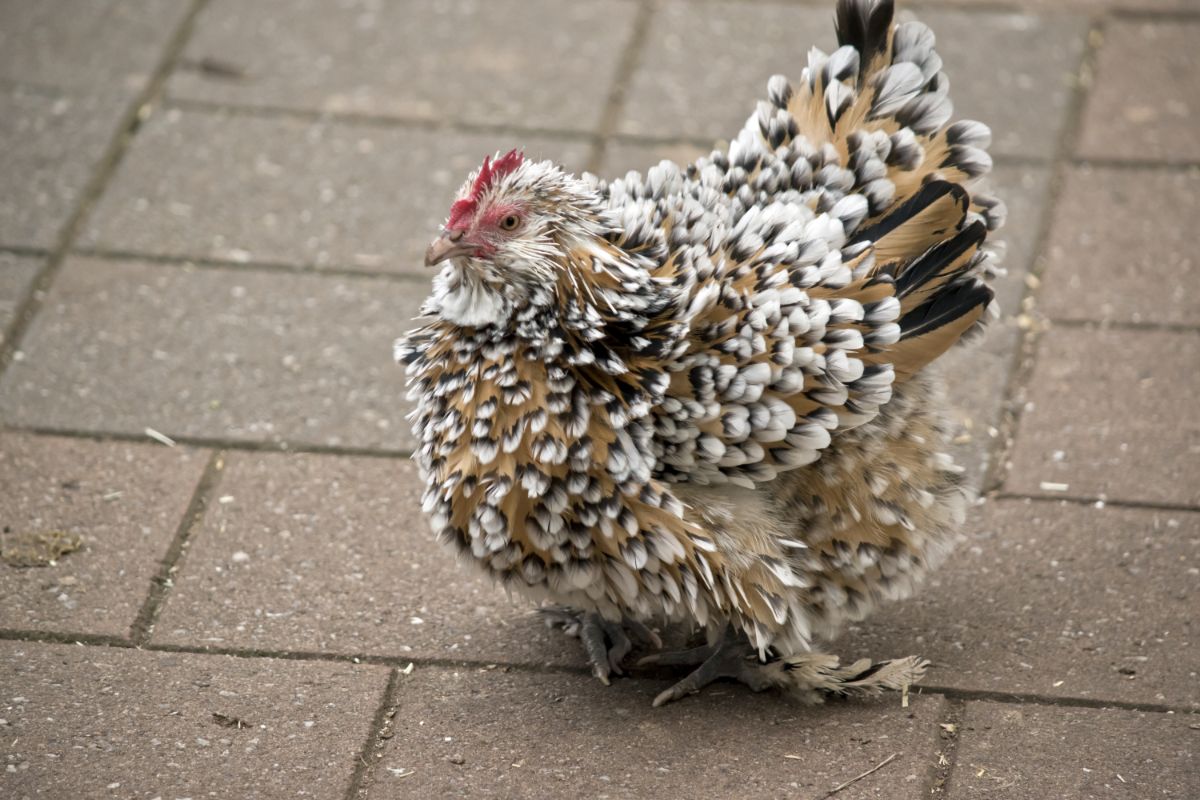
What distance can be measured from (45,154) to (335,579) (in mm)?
2563

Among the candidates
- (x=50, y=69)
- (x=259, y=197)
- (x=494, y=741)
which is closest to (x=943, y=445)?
(x=494, y=741)

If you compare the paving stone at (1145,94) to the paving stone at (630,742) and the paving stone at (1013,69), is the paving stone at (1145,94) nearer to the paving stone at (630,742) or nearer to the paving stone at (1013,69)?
the paving stone at (1013,69)

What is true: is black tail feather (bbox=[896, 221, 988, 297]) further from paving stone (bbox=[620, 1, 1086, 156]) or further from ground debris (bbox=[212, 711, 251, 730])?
paving stone (bbox=[620, 1, 1086, 156])

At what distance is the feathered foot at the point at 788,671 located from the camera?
3607mm

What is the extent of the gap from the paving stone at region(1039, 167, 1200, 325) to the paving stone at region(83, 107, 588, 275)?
70.0 inches

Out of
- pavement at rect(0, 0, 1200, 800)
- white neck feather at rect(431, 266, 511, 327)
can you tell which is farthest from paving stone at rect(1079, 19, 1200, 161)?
white neck feather at rect(431, 266, 511, 327)

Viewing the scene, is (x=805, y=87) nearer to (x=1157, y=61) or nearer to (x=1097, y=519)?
(x=1097, y=519)

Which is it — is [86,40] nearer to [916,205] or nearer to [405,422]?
[405,422]

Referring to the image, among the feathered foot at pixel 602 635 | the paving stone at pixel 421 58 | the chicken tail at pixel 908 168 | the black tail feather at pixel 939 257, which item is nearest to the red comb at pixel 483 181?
the chicken tail at pixel 908 168

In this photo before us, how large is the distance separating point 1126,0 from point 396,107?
3173mm

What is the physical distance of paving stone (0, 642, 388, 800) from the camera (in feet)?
11.2

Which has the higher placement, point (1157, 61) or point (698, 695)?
point (1157, 61)

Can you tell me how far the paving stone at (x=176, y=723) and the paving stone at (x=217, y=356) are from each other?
958 millimetres

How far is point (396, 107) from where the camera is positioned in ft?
19.7
